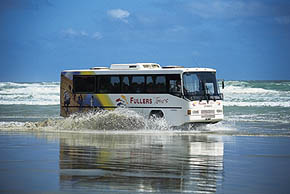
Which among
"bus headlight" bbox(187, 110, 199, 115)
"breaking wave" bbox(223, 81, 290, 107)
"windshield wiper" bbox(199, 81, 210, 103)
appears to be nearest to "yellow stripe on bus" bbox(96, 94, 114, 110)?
"bus headlight" bbox(187, 110, 199, 115)

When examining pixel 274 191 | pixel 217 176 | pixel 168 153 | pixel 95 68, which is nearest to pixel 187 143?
pixel 168 153

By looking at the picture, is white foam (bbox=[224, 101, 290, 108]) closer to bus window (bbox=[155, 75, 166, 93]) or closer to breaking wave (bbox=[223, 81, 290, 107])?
breaking wave (bbox=[223, 81, 290, 107])

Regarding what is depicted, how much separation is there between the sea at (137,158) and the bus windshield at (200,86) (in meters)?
1.46

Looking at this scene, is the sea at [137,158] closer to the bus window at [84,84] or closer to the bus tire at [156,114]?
the bus tire at [156,114]

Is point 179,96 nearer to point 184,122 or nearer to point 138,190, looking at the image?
point 184,122

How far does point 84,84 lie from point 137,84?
293 centimetres

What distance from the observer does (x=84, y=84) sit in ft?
84.4

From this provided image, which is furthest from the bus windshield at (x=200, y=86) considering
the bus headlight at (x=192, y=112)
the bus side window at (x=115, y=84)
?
the bus side window at (x=115, y=84)

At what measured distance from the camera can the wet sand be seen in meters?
9.62

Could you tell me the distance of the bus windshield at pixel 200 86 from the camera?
2298 centimetres

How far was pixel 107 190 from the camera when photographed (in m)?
9.18

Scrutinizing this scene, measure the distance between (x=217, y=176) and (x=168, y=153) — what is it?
3.97 meters

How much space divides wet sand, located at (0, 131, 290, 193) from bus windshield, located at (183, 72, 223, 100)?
400 centimetres

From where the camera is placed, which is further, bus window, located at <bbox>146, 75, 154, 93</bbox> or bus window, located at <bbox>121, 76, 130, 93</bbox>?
bus window, located at <bbox>121, 76, 130, 93</bbox>
